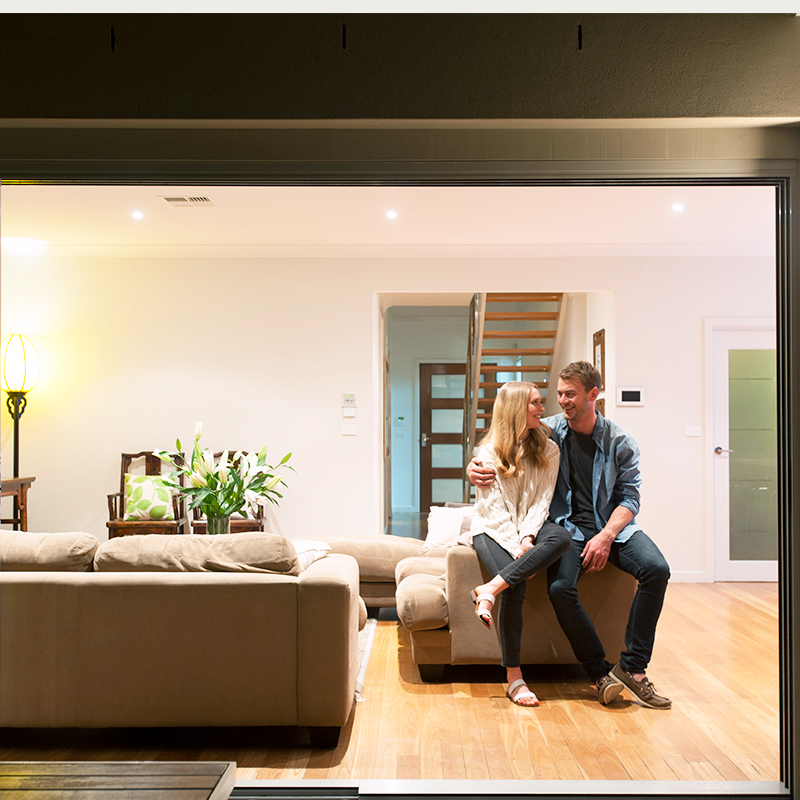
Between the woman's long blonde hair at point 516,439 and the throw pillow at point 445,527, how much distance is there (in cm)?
132

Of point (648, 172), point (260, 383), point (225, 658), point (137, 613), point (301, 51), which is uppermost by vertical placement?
point (301, 51)

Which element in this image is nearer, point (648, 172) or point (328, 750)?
point (648, 172)

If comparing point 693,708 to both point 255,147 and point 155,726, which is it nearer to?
point 155,726

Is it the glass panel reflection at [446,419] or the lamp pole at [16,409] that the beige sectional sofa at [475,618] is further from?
the glass panel reflection at [446,419]

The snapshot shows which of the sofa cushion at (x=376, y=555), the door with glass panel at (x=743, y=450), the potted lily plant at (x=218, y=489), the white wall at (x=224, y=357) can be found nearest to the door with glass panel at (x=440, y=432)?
the white wall at (x=224, y=357)

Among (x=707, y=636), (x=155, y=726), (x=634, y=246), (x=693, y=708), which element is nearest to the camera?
(x=155, y=726)

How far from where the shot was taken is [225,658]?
7.53ft

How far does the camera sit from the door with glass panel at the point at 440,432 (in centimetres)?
885

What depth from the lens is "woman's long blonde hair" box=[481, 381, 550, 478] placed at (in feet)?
9.97

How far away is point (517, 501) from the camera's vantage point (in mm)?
3049

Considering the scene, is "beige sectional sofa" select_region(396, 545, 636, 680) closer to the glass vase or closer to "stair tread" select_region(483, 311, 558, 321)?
the glass vase

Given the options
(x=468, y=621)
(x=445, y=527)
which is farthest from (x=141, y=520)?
(x=468, y=621)

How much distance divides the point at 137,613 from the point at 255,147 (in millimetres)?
1562

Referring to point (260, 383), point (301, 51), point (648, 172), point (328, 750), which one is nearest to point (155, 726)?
point (328, 750)
